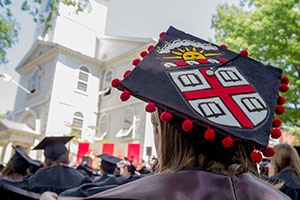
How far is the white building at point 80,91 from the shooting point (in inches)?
737

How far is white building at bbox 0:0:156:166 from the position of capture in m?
18.7

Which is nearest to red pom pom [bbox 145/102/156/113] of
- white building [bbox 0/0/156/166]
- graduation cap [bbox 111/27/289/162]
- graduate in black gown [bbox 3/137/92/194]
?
graduation cap [bbox 111/27/289/162]

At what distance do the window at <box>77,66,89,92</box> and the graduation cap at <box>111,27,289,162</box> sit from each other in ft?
63.3

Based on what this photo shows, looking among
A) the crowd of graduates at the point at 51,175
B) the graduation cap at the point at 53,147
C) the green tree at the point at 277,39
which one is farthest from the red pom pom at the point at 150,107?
the green tree at the point at 277,39

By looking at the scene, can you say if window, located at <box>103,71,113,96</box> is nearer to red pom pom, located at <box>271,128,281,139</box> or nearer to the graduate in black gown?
the graduate in black gown

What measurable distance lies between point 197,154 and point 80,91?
19.4m

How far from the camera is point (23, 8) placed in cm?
554

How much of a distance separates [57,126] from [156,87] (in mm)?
18817

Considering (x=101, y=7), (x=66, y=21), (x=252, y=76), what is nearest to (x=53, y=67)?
(x=66, y=21)

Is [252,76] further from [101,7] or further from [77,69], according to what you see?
[101,7]

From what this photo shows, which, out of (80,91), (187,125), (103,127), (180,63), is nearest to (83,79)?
(80,91)

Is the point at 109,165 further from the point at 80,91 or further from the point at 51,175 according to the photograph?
the point at 80,91

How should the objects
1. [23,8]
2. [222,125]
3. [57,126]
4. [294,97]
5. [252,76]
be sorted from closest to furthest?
[222,125] → [252,76] → [23,8] → [294,97] → [57,126]

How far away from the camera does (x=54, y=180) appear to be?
4.66 m
